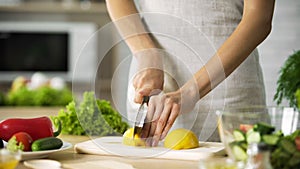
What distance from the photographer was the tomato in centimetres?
138

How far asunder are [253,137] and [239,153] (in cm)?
4

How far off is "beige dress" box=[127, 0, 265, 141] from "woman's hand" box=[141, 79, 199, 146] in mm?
40

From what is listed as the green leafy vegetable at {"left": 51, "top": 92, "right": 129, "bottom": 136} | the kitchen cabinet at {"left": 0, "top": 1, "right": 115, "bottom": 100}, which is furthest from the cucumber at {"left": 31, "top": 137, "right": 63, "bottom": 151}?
the kitchen cabinet at {"left": 0, "top": 1, "right": 115, "bottom": 100}

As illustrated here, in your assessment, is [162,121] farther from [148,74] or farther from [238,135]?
[238,135]

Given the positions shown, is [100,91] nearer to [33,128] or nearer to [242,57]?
[33,128]

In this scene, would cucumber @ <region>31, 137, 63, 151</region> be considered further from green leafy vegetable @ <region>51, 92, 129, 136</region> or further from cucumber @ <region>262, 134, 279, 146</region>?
cucumber @ <region>262, 134, 279, 146</region>

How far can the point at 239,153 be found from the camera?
1129 mm

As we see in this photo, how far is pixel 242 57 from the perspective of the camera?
1.59m

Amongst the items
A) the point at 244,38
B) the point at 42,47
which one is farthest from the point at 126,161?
the point at 42,47

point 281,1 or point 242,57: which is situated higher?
point 281,1

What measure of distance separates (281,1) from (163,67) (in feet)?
8.89

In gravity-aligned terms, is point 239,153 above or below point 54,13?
below

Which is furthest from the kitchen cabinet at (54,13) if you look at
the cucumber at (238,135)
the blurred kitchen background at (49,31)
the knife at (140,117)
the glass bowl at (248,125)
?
the cucumber at (238,135)

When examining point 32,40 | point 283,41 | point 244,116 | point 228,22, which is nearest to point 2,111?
point 32,40
